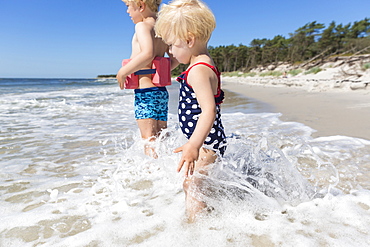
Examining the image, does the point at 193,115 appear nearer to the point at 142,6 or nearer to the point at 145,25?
the point at 145,25

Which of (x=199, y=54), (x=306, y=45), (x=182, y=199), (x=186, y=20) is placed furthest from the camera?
(x=306, y=45)

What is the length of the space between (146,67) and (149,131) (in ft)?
2.00

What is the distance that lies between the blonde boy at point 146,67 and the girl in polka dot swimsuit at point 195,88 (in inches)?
26.9

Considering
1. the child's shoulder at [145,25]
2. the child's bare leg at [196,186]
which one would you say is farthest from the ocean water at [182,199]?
the child's shoulder at [145,25]

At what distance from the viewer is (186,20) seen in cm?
157

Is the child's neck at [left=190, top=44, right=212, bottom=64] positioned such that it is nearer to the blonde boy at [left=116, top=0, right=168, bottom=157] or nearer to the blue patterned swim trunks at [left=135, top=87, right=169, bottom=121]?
the blonde boy at [left=116, top=0, right=168, bottom=157]

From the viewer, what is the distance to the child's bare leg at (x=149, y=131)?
2.54 m

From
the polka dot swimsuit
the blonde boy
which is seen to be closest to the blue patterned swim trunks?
the blonde boy

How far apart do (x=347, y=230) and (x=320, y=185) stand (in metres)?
0.66

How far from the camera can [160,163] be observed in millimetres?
2467

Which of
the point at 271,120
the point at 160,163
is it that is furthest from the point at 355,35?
the point at 160,163

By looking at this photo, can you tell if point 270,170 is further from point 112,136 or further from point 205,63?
point 112,136

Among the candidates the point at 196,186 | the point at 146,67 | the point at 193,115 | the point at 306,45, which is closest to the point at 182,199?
the point at 196,186

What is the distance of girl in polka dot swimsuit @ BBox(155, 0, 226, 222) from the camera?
1.53 metres
